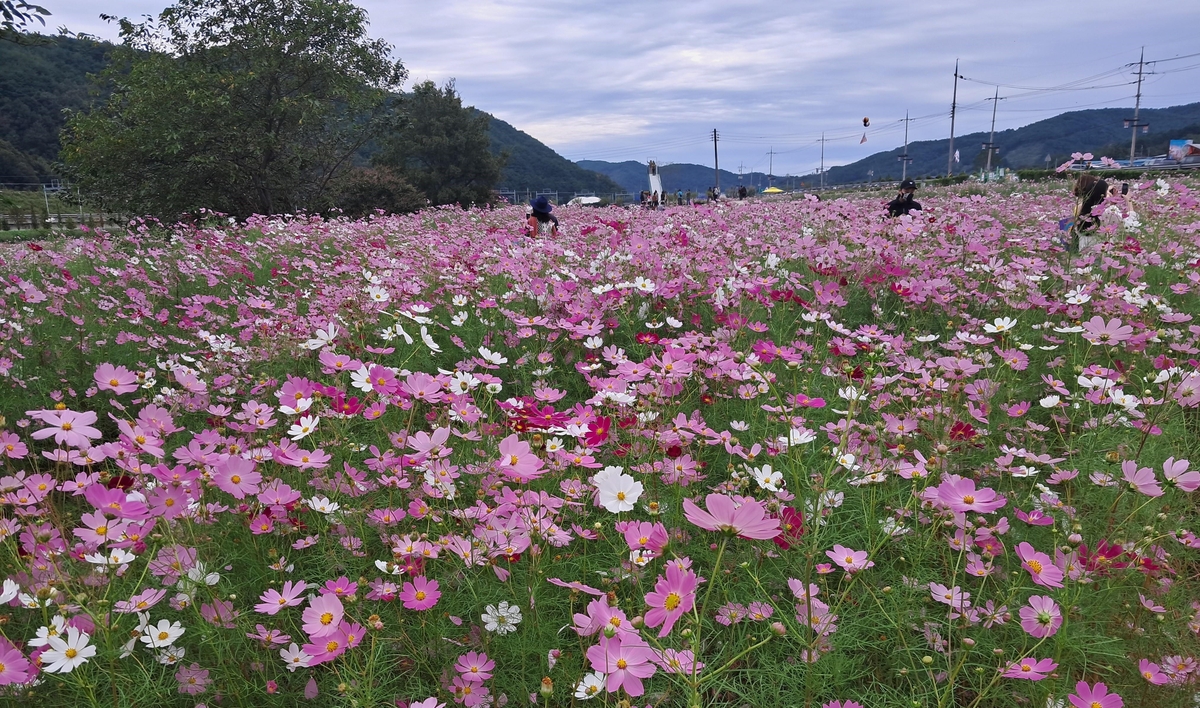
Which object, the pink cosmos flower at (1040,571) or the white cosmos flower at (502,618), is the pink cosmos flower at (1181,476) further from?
the white cosmos flower at (502,618)

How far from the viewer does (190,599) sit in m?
1.32

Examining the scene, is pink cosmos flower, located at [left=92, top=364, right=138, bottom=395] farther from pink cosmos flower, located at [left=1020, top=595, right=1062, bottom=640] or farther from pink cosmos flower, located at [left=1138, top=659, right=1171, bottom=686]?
pink cosmos flower, located at [left=1138, top=659, right=1171, bottom=686]

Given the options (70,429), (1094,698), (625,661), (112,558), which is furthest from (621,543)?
(70,429)

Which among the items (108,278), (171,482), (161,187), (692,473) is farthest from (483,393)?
(161,187)

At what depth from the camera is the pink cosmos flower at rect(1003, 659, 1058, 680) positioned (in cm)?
109

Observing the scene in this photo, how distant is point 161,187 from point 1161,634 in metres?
17.7

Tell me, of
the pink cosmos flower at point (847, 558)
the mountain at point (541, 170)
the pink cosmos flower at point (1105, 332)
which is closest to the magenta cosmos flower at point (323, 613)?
the pink cosmos flower at point (847, 558)

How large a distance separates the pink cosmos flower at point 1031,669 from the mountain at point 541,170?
3262 inches

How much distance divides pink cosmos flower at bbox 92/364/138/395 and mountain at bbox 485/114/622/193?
82.0 m

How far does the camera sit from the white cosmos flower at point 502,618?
4.43 feet

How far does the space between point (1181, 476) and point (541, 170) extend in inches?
3720

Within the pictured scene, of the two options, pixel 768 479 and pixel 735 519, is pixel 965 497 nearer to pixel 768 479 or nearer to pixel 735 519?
pixel 768 479

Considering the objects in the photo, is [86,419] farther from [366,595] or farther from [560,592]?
[560,592]

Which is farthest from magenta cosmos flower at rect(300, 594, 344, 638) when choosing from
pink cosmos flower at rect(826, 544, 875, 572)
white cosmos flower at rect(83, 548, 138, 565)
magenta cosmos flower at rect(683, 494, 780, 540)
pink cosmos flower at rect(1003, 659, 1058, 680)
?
pink cosmos flower at rect(1003, 659, 1058, 680)
